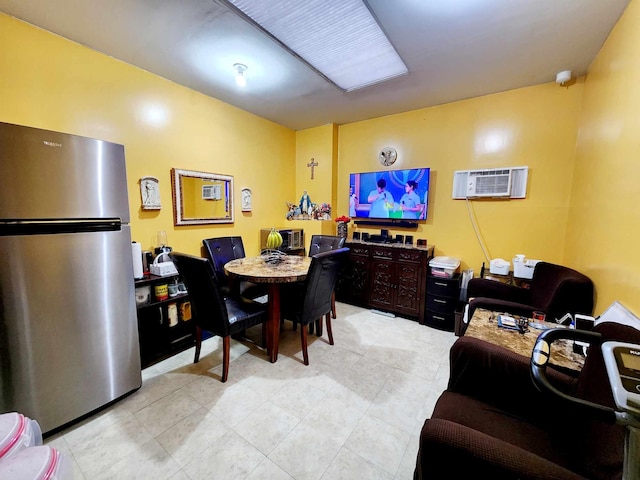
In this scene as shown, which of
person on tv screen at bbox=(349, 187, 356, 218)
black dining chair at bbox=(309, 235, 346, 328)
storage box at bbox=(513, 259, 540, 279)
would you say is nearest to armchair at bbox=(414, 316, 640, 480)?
storage box at bbox=(513, 259, 540, 279)

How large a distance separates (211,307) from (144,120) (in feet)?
6.40

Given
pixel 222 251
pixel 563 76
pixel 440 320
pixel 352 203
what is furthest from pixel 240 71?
pixel 440 320

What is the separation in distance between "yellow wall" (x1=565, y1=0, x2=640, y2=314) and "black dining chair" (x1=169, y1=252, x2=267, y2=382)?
2431mm

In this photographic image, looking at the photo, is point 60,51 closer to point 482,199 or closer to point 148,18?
point 148,18

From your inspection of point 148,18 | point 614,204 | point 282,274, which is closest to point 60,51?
point 148,18

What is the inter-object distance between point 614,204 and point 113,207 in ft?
10.8

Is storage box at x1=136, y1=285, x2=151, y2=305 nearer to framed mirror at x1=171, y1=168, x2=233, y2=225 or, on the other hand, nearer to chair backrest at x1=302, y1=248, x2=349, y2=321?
framed mirror at x1=171, y1=168, x2=233, y2=225

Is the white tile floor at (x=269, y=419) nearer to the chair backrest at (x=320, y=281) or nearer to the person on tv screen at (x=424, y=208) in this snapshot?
the chair backrest at (x=320, y=281)

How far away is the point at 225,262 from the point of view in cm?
296

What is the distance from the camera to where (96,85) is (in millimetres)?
2111

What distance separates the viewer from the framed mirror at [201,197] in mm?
2701

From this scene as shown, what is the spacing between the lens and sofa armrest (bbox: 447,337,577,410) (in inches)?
44.1

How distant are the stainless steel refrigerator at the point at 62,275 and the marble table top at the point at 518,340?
7.78 feet

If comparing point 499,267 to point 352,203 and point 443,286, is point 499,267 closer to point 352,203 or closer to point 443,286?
point 443,286
